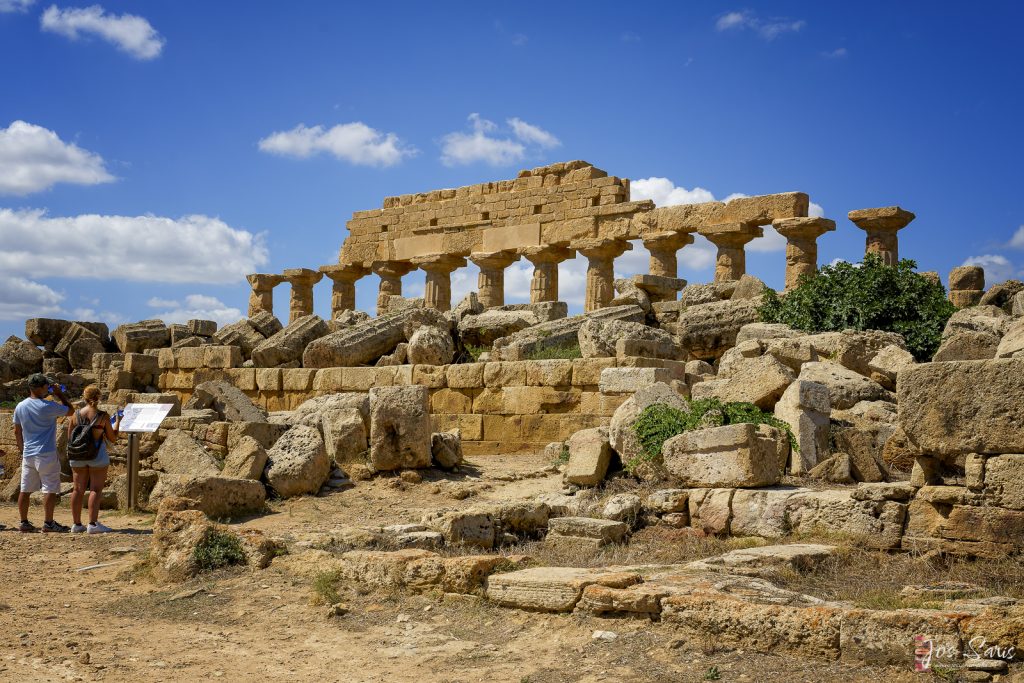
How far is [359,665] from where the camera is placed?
5.39m

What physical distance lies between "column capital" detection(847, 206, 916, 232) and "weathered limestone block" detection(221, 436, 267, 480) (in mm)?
14308

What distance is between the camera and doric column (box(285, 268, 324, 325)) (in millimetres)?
29219

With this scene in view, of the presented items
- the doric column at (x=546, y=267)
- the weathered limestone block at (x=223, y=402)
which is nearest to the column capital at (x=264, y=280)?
the doric column at (x=546, y=267)

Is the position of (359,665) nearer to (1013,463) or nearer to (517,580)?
(517,580)

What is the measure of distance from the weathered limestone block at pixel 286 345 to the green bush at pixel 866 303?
8674 millimetres

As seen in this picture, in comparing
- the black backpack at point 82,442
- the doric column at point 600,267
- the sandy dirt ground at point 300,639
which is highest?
the doric column at point 600,267

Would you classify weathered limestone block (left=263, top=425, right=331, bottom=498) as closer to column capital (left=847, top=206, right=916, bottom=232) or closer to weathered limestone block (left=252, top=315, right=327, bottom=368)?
weathered limestone block (left=252, top=315, right=327, bottom=368)

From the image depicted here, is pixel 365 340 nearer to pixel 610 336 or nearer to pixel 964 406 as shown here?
pixel 610 336

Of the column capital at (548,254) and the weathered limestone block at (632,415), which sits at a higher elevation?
the column capital at (548,254)

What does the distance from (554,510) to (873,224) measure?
14.0m

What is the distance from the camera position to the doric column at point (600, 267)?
76.9 ft

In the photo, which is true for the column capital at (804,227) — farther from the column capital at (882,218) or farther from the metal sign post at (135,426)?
the metal sign post at (135,426)

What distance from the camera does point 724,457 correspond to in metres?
8.56

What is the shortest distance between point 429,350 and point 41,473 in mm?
7288
